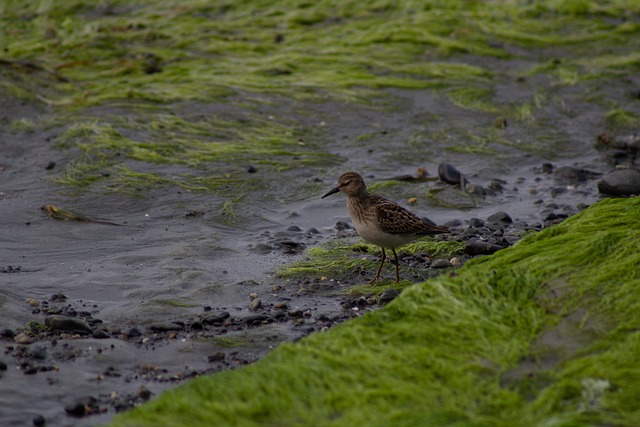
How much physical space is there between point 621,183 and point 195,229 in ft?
13.2

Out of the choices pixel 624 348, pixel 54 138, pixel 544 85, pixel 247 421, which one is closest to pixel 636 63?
pixel 544 85

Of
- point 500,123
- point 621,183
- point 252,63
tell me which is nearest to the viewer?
point 621,183

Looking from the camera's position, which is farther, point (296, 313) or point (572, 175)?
point (572, 175)

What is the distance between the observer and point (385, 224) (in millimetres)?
7582

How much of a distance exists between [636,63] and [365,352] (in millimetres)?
8730

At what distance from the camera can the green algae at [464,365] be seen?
15.6ft

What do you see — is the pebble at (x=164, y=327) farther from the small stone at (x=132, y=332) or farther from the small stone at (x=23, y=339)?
the small stone at (x=23, y=339)

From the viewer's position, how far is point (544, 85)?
12266mm

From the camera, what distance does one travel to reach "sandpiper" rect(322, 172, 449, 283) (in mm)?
7586

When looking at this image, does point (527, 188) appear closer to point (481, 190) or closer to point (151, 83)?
point (481, 190)

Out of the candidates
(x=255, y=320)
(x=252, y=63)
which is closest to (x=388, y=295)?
(x=255, y=320)

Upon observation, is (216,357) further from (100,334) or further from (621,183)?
(621,183)

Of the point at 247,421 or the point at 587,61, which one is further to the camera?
the point at 587,61

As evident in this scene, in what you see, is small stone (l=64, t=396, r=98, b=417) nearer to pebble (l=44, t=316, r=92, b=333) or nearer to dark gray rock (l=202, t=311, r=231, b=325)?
pebble (l=44, t=316, r=92, b=333)
